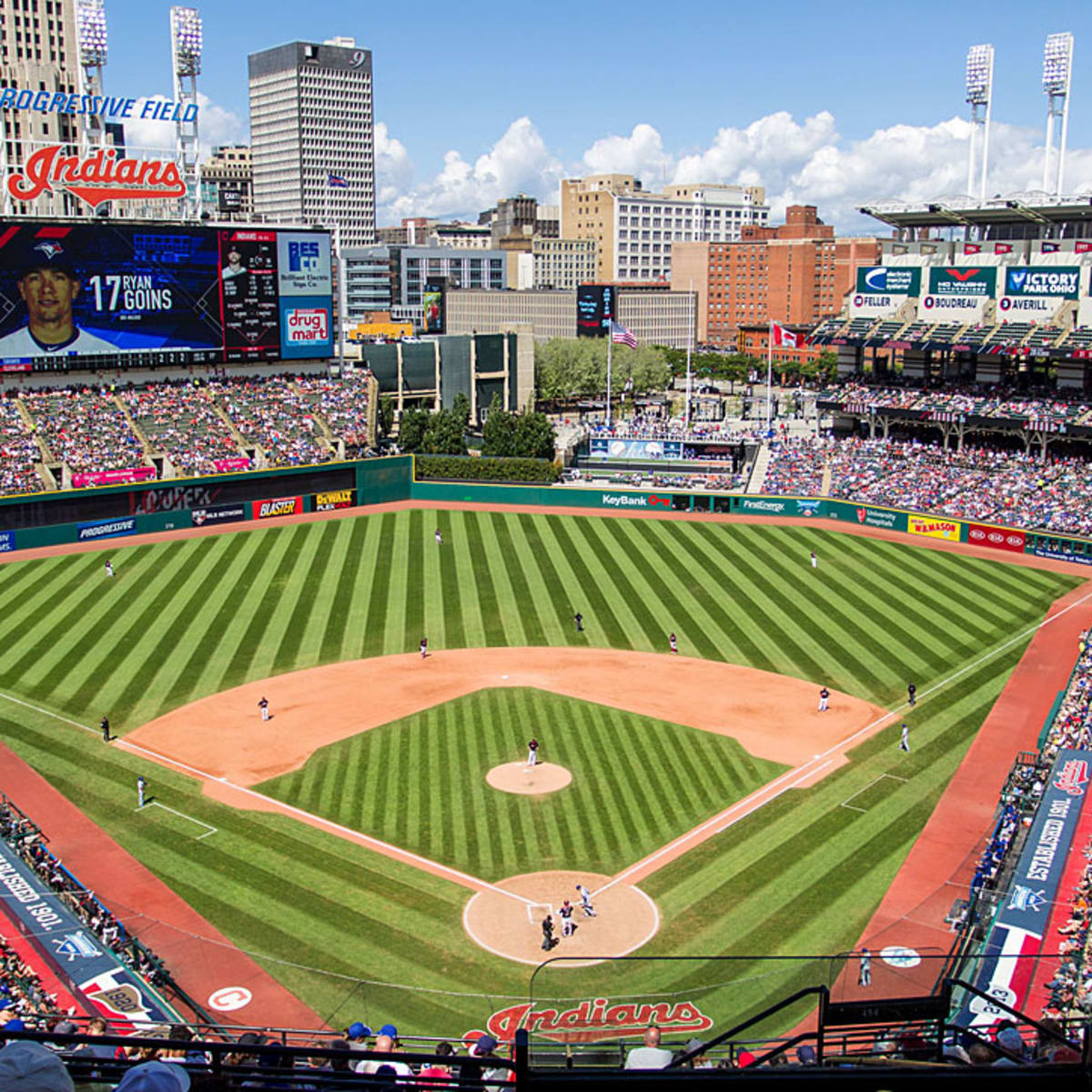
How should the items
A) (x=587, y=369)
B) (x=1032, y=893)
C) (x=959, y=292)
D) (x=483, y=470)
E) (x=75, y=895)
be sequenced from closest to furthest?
(x=1032, y=893)
(x=75, y=895)
(x=959, y=292)
(x=483, y=470)
(x=587, y=369)

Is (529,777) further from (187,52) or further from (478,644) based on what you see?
(187,52)

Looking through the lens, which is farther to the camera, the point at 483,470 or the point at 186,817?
the point at 483,470

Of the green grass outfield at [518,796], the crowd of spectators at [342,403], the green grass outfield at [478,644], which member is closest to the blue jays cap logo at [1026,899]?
the green grass outfield at [478,644]

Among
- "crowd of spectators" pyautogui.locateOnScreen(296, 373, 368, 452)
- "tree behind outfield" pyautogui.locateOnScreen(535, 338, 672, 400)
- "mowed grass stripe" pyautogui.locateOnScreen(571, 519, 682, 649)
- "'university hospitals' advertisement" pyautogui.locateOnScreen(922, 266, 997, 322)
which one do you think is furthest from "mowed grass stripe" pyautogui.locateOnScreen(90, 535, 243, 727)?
"tree behind outfield" pyautogui.locateOnScreen(535, 338, 672, 400)

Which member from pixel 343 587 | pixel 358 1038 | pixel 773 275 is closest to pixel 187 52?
pixel 343 587

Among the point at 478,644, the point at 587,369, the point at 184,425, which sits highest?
the point at 587,369

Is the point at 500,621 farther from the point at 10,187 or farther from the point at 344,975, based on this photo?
the point at 10,187

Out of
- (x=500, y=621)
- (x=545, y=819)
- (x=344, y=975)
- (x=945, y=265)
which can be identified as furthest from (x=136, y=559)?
(x=945, y=265)
